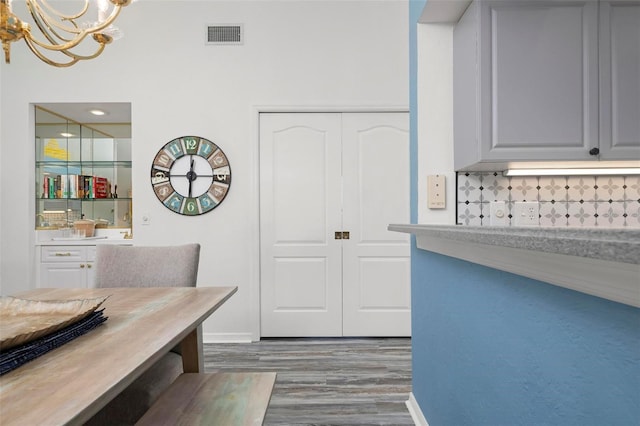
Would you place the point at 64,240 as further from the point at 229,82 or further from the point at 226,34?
the point at 226,34

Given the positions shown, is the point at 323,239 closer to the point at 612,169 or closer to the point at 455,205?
the point at 455,205

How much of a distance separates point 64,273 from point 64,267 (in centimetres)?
5

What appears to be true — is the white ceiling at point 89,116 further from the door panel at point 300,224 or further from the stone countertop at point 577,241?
the stone countertop at point 577,241

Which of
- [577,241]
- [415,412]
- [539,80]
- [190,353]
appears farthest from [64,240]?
[577,241]

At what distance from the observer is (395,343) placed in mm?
3203

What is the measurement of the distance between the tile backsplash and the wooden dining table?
1703mm

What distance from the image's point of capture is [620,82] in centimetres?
186

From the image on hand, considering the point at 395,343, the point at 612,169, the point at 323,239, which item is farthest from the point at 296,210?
the point at 612,169

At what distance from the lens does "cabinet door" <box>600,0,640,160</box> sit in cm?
185

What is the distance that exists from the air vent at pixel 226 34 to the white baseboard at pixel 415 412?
10.2ft

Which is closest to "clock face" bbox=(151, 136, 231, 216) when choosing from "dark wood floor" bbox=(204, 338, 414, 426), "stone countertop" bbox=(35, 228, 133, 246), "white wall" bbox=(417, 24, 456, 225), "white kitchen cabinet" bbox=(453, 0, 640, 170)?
"stone countertop" bbox=(35, 228, 133, 246)

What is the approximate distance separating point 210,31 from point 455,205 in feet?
8.90

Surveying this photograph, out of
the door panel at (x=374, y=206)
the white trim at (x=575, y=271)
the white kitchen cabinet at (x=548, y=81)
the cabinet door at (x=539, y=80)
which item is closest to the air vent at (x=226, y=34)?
the door panel at (x=374, y=206)

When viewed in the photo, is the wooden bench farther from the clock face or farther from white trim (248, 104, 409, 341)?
the clock face
